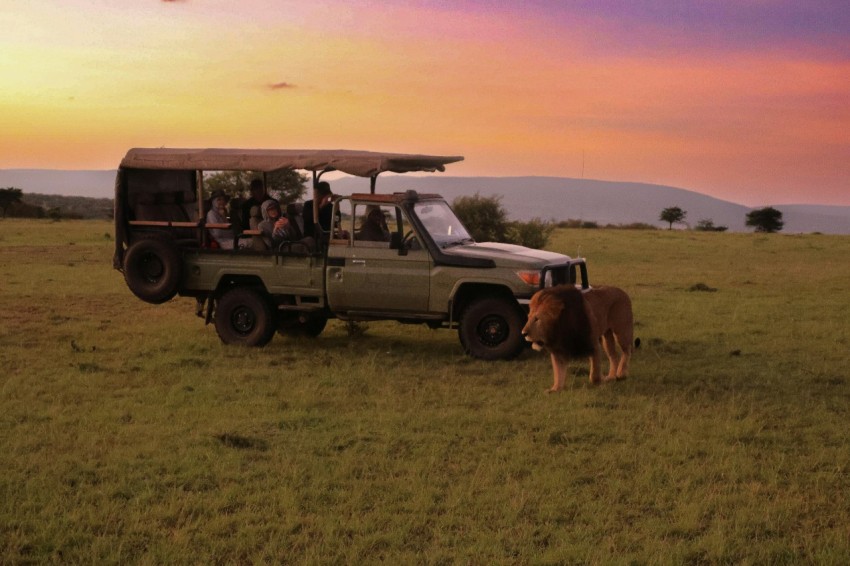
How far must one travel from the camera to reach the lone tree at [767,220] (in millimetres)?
62094

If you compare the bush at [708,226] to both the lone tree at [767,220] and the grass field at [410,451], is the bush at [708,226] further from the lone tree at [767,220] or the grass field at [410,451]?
the grass field at [410,451]

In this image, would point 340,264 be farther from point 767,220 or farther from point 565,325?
point 767,220

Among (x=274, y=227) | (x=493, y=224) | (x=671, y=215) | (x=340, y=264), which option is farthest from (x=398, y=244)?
(x=671, y=215)

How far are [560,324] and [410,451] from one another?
2.66 m

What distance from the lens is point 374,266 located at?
470 inches

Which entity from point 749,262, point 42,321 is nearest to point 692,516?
point 42,321

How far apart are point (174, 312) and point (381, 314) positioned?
6.10 meters

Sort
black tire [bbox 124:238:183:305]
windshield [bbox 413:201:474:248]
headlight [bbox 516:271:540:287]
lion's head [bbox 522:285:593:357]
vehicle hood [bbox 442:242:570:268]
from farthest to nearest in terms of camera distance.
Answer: black tire [bbox 124:238:183:305] → windshield [bbox 413:201:474:248] → vehicle hood [bbox 442:242:570:268] → headlight [bbox 516:271:540:287] → lion's head [bbox 522:285:593:357]

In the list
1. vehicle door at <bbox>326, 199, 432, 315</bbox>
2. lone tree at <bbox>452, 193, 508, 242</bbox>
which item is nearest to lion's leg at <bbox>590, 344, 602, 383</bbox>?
vehicle door at <bbox>326, 199, 432, 315</bbox>

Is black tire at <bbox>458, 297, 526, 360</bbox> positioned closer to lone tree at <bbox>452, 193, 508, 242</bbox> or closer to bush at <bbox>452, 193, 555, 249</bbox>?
bush at <bbox>452, 193, 555, 249</bbox>

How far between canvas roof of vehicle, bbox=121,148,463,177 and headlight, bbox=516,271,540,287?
6.92 feet

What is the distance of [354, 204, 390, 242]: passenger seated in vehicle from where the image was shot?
39.8 feet

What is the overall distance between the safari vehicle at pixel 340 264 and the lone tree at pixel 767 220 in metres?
53.4

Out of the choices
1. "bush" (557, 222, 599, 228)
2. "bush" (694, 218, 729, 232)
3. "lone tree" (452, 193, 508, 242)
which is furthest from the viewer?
"bush" (694, 218, 729, 232)
